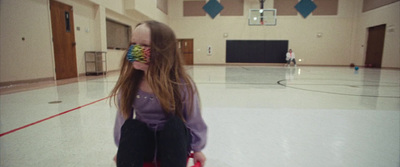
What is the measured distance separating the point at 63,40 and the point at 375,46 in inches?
525

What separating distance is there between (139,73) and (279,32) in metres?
12.6

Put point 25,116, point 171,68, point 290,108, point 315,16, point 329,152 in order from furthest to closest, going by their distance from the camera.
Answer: point 315,16 → point 290,108 → point 25,116 → point 329,152 → point 171,68

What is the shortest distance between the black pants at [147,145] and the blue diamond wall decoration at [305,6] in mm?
12587

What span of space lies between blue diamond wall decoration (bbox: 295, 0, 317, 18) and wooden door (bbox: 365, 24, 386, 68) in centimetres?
314

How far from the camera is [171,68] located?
2.49ft

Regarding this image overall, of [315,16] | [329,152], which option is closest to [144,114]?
[329,152]

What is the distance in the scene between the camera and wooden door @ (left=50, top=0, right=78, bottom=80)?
4707mm

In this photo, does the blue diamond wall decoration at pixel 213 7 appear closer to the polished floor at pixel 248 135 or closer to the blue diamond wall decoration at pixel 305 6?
the blue diamond wall decoration at pixel 305 6

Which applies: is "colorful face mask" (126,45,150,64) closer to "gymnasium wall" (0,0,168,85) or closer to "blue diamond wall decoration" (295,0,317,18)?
"gymnasium wall" (0,0,168,85)

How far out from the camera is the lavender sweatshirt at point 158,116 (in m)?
0.75

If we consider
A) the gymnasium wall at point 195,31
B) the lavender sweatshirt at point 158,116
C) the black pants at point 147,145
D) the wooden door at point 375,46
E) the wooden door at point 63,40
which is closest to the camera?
the black pants at point 147,145

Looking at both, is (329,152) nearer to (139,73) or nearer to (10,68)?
(139,73)

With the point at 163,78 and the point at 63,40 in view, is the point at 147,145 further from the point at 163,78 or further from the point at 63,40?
the point at 63,40

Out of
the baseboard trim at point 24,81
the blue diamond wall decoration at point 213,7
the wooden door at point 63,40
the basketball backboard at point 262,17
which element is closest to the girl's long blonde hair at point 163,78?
the baseboard trim at point 24,81
